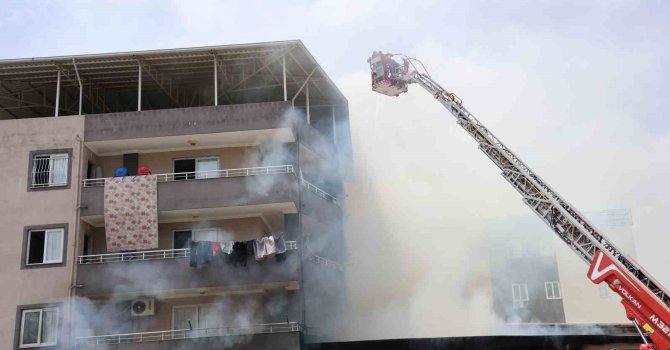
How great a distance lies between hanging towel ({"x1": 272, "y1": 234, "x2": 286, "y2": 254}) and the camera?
28.0 metres

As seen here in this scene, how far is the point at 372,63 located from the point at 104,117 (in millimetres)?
11605

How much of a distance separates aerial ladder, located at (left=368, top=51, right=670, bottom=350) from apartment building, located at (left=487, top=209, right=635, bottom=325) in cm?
1787

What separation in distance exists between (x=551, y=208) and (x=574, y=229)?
823 mm

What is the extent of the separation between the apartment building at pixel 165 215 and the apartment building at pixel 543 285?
11.9 meters

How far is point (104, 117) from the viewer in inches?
1196

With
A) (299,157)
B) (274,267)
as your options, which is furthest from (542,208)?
(299,157)

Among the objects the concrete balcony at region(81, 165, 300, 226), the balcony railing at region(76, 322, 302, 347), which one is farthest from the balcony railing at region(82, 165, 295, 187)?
the balcony railing at region(76, 322, 302, 347)

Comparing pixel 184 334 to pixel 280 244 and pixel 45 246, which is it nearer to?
pixel 280 244

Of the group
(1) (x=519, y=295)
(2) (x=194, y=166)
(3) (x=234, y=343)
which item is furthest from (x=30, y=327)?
(1) (x=519, y=295)

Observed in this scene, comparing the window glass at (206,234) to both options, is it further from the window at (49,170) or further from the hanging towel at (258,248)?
the window at (49,170)

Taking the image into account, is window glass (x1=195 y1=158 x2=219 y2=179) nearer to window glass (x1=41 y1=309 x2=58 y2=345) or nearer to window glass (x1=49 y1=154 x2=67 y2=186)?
window glass (x1=49 y1=154 x2=67 y2=186)

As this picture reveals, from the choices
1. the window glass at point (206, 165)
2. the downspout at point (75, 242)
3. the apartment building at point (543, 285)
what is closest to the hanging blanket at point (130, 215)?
the downspout at point (75, 242)

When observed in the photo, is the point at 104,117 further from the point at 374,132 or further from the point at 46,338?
the point at 374,132

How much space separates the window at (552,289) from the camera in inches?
1670
